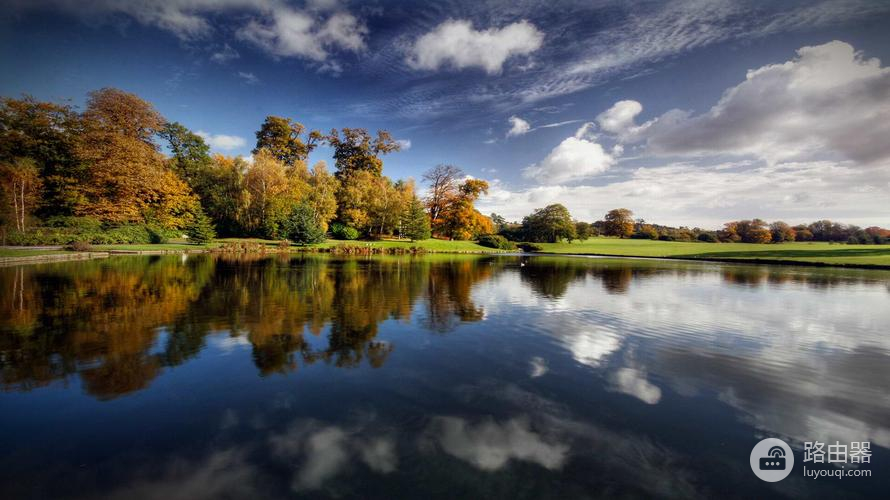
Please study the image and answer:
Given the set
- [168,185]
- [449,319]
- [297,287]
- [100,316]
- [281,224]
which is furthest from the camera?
[281,224]

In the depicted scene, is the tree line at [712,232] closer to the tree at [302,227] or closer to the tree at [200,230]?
the tree at [302,227]

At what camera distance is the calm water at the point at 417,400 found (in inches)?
137

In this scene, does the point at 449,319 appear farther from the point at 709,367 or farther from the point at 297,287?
the point at 297,287

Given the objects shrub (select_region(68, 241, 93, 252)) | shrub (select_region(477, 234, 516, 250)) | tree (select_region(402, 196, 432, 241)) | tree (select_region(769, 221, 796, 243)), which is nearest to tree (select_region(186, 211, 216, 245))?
shrub (select_region(68, 241, 93, 252))

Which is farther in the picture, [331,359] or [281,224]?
[281,224]

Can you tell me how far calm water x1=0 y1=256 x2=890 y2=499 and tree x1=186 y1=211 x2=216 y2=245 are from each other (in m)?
35.5

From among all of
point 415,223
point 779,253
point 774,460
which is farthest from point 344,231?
point 779,253

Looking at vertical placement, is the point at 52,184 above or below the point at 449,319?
above

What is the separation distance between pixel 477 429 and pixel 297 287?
1289cm

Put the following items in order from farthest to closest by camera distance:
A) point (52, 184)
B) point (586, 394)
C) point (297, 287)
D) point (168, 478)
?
point (52, 184)
point (297, 287)
point (586, 394)
point (168, 478)

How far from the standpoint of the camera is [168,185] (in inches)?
1615

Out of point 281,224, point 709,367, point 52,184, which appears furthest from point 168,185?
point 709,367

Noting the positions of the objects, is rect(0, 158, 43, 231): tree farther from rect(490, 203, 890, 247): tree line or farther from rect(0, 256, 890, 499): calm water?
rect(490, 203, 890, 247): tree line

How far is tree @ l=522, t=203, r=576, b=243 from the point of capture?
229 feet
